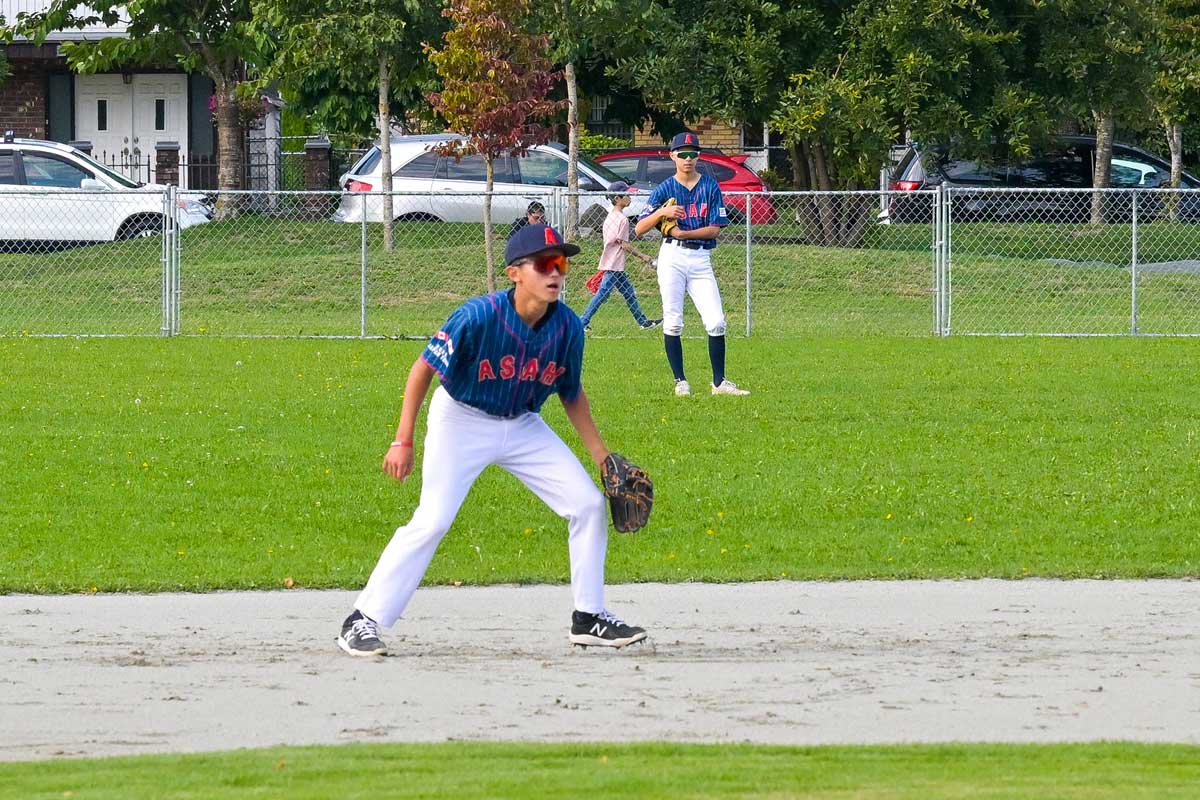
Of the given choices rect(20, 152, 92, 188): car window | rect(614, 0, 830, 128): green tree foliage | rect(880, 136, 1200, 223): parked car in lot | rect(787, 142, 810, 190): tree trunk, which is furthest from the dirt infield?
rect(787, 142, 810, 190): tree trunk

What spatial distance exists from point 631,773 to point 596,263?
18.5 meters

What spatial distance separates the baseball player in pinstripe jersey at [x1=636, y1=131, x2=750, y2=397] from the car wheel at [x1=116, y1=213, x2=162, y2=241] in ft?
39.0

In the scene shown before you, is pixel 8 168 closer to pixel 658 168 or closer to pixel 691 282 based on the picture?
pixel 658 168

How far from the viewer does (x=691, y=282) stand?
14.6 meters

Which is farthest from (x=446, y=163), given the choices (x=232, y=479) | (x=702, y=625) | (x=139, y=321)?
(x=702, y=625)

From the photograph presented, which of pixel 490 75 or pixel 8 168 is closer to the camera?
pixel 490 75

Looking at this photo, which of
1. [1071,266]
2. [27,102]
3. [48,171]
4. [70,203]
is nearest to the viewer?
[1071,266]

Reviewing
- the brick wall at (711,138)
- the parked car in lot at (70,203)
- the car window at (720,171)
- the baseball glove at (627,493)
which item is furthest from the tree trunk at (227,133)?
the baseball glove at (627,493)

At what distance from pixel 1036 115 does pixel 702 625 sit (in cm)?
2027

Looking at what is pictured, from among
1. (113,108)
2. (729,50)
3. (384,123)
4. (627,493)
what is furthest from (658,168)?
(627,493)

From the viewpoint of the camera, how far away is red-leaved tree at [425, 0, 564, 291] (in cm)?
2352

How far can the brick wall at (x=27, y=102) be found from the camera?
37.2 meters

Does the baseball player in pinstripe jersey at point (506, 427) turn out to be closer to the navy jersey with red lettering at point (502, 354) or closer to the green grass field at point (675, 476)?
the navy jersey with red lettering at point (502, 354)

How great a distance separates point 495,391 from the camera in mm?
7059
